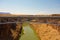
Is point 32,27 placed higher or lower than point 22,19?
lower

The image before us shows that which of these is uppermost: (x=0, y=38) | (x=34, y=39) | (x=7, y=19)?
(x=7, y=19)

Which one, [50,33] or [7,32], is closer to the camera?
[7,32]

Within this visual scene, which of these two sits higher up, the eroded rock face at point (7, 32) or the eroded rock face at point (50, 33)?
the eroded rock face at point (7, 32)

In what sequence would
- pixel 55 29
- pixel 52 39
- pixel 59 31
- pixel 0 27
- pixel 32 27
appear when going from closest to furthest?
pixel 0 27, pixel 52 39, pixel 59 31, pixel 55 29, pixel 32 27

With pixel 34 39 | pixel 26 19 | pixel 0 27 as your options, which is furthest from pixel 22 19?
pixel 34 39

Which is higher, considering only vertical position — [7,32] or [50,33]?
[7,32]

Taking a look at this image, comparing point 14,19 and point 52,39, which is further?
point 52,39

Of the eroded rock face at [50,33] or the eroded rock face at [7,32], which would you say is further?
the eroded rock face at [50,33]

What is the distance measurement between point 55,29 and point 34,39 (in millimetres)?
1093

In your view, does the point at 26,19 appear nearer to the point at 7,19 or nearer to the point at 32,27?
the point at 7,19

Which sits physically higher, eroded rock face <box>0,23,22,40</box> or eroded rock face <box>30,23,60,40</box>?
eroded rock face <box>0,23,22,40</box>

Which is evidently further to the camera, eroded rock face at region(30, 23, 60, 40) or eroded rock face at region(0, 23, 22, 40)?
eroded rock face at region(30, 23, 60, 40)

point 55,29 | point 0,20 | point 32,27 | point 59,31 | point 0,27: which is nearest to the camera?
point 0,20

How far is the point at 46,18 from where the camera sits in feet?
4.04
